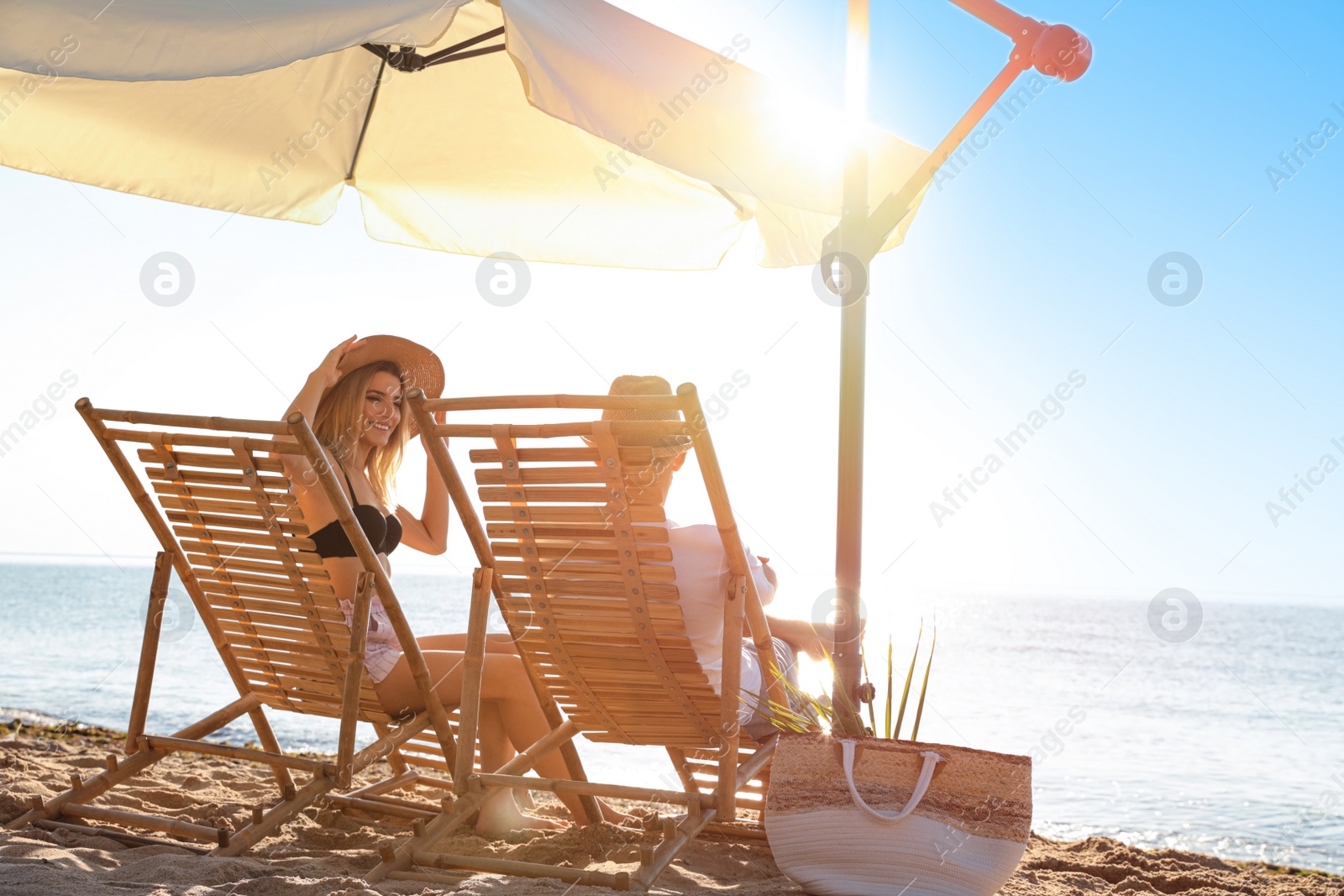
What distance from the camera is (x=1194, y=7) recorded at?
44.7 feet

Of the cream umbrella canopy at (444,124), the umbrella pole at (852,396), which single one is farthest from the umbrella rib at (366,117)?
the umbrella pole at (852,396)

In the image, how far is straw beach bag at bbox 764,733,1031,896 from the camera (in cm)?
211

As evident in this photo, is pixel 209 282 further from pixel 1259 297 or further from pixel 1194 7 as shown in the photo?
pixel 1259 297

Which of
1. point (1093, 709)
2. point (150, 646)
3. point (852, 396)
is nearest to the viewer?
point (852, 396)

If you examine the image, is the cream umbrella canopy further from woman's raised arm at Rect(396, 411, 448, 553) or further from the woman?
woman's raised arm at Rect(396, 411, 448, 553)

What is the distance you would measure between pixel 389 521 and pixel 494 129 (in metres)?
1.76

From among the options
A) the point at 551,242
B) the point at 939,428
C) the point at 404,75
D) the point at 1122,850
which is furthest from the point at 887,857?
the point at 939,428

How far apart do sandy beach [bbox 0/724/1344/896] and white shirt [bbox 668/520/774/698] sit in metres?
0.61

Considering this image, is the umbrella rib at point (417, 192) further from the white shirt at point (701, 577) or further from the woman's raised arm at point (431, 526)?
the white shirt at point (701, 577)

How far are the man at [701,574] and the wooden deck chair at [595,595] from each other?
36 mm

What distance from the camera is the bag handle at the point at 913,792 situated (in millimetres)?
2107

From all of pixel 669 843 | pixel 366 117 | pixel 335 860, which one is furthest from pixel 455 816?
pixel 366 117

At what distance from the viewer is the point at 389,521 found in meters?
3.29

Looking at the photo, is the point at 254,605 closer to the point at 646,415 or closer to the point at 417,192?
the point at 646,415
